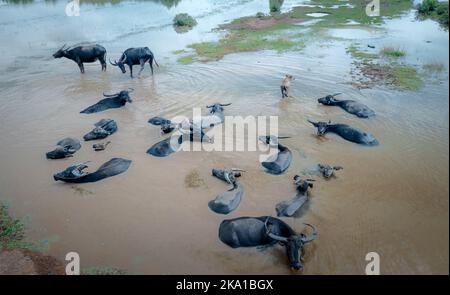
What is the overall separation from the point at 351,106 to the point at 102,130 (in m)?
6.50

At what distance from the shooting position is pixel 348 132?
26.9 ft

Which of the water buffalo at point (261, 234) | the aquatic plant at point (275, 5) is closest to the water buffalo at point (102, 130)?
the water buffalo at point (261, 234)

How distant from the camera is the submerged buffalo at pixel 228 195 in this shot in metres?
6.00

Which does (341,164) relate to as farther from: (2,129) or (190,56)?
(190,56)

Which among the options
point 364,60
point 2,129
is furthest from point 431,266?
point 364,60

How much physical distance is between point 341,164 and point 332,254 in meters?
2.61

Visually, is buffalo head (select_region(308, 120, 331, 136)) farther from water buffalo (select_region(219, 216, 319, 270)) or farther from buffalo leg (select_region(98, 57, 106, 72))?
buffalo leg (select_region(98, 57, 106, 72))

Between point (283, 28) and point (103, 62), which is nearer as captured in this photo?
point (103, 62)

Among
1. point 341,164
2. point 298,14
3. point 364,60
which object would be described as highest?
point 298,14

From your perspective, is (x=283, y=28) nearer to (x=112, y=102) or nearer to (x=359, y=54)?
(x=359, y=54)

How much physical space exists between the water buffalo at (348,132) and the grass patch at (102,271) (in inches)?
216

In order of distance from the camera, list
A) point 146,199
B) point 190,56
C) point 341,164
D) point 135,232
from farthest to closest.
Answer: point 190,56 < point 341,164 < point 146,199 < point 135,232

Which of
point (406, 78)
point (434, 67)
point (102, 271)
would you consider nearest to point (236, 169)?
point (102, 271)
